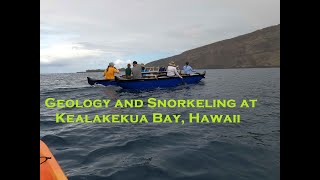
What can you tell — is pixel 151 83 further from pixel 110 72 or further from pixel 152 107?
pixel 152 107

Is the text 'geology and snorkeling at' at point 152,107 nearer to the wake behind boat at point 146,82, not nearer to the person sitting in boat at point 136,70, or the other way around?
the wake behind boat at point 146,82

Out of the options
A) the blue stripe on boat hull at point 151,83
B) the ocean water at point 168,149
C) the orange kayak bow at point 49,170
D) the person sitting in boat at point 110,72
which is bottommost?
the ocean water at point 168,149

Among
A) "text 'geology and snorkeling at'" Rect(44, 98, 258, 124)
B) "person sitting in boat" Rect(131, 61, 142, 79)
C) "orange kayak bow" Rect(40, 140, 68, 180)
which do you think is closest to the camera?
"orange kayak bow" Rect(40, 140, 68, 180)

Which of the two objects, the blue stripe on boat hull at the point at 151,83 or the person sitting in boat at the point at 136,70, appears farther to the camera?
the person sitting in boat at the point at 136,70

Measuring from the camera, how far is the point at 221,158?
686 cm

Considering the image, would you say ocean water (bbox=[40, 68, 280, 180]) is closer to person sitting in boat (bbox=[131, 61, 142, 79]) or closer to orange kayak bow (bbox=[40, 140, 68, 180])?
orange kayak bow (bbox=[40, 140, 68, 180])

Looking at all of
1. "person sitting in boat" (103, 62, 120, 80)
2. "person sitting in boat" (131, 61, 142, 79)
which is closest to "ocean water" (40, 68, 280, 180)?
"person sitting in boat" (131, 61, 142, 79)

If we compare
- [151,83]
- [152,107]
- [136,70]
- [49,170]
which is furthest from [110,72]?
[49,170]

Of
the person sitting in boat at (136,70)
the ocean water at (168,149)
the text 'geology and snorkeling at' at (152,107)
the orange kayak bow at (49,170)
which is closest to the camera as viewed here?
the orange kayak bow at (49,170)

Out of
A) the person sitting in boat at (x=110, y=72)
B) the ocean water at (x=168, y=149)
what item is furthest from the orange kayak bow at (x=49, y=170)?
the person sitting in boat at (x=110, y=72)

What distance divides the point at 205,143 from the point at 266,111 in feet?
20.6

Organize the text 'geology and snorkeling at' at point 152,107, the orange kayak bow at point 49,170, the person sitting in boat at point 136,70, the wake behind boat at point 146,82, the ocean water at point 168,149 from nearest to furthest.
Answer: the orange kayak bow at point 49,170, the ocean water at point 168,149, the text 'geology and snorkeling at' at point 152,107, the wake behind boat at point 146,82, the person sitting in boat at point 136,70

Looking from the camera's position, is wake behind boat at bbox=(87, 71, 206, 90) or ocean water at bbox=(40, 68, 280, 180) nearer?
ocean water at bbox=(40, 68, 280, 180)

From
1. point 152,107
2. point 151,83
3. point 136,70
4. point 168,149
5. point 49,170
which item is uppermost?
point 136,70
